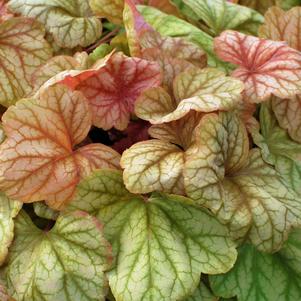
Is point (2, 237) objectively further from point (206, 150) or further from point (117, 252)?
point (206, 150)

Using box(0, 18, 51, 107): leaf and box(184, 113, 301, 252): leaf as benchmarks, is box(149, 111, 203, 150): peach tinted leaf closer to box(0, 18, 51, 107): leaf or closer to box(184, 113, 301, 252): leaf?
box(184, 113, 301, 252): leaf

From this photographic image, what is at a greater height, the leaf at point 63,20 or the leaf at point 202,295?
the leaf at point 63,20

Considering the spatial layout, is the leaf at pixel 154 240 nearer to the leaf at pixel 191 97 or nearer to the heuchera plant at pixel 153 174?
the heuchera plant at pixel 153 174

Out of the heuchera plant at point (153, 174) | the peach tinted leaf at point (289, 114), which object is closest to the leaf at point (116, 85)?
the heuchera plant at point (153, 174)

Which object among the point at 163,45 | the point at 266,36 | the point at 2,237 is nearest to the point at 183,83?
the point at 163,45

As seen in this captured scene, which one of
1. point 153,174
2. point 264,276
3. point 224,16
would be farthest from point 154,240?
point 224,16
